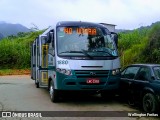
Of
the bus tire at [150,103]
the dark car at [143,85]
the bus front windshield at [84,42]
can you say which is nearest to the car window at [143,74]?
the dark car at [143,85]

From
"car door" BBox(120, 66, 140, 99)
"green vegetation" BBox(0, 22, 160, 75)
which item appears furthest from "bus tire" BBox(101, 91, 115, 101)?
"green vegetation" BBox(0, 22, 160, 75)

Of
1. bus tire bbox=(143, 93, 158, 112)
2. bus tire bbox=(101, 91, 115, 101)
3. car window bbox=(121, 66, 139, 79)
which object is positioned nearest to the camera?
bus tire bbox=(143, 93, 158, 112)

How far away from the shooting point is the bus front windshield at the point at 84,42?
1191 cm

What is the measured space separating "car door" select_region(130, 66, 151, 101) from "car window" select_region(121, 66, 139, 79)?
0.33m

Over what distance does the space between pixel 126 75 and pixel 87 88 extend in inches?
65.7

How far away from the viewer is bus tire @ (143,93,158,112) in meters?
9.88

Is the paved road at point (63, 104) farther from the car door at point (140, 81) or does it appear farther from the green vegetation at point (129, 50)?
the green vegetation at point (129, 50)

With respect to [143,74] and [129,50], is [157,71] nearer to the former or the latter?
[143,74]

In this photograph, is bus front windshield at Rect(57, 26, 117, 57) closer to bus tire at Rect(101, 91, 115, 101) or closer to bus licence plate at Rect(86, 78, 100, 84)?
bus licence plate at Rect(86, 78, 100, 84)

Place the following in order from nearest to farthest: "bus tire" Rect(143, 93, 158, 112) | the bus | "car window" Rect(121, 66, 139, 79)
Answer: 1. "bus tire" Rect(143, 93, 158, 112)
2. the bus
3. "car window" Rect(121, 66, 139, 79)

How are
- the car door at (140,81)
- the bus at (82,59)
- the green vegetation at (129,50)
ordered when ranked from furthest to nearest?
the green vegetation at (129,50) < the bus at (82,59) < the car door at (140,81)

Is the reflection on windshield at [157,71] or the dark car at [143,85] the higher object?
the reflection on windshield at [157,71]

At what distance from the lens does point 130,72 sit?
12.2 metres

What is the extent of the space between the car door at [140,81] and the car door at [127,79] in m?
0.30
